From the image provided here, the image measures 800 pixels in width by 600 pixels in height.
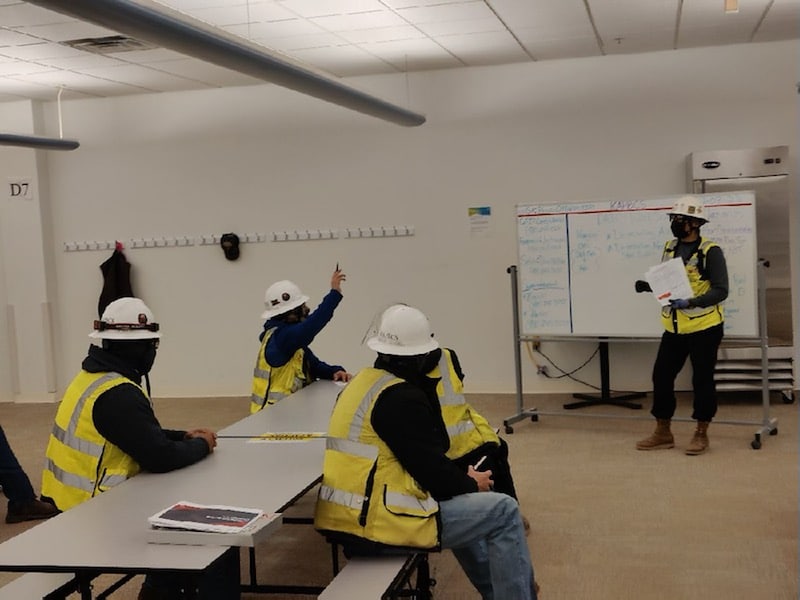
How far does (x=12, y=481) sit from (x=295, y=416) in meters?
1.84

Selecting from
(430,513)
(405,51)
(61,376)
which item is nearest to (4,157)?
(61,376)

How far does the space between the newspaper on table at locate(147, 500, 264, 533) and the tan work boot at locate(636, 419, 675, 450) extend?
144 inches

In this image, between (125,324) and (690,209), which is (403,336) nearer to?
(125,324)

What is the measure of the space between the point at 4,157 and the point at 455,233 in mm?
4421

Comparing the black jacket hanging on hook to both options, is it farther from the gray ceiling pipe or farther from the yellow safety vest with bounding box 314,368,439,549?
the yellow safety vest with bounding box 314,368,439,549

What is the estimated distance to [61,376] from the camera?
29.1 ft

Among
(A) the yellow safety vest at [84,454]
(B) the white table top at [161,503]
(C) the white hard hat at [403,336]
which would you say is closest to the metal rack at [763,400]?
(B) the white table top at [161,503]

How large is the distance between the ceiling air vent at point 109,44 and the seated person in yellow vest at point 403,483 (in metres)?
3.97

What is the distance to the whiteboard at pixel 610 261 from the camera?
6.06m

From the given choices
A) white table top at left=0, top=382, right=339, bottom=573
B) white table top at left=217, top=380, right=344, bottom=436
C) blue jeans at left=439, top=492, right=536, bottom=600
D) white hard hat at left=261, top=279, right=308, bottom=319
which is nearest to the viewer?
white table top at left=0, top=382, right=339, bottom=573

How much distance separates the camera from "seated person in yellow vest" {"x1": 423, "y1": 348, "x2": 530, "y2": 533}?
361 centimetres

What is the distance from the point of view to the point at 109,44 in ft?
20.5

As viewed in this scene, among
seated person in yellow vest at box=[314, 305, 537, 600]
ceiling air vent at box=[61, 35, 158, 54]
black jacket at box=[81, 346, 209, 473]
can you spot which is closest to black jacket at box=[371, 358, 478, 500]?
seated person in yellow vest at box=[314, 305, 537, 600]

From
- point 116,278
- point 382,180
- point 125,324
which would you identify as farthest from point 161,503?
point 116,278
